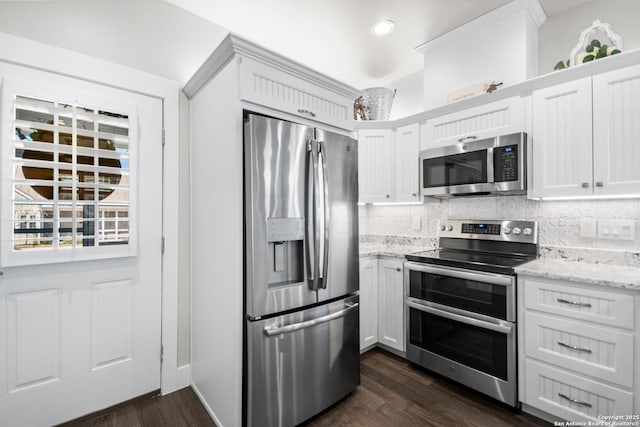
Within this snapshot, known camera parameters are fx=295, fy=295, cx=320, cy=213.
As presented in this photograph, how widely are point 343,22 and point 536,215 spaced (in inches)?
83.0

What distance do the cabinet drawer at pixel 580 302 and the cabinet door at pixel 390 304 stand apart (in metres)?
0.95

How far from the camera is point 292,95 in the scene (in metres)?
1.79

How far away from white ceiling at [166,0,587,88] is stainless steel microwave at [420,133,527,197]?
989 mm

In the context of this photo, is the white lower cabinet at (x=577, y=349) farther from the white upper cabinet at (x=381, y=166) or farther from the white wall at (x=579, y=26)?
the white wall at (x=579, y=26)

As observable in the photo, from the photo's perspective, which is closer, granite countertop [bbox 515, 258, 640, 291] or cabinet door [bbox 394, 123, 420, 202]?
granite countertop [bbox 515, 258, 640, 291]

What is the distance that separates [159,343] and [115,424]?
48cm

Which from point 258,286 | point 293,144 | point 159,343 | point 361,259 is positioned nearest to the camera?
point 258,286

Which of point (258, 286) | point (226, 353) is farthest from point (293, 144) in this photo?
point (226, 353)

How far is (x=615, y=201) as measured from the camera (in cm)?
193

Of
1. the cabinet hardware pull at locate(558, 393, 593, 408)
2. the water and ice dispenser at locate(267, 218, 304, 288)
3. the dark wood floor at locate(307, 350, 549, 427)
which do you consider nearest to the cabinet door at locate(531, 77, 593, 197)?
the cabinet hardware pull at locate(558, 393, 593, 408)

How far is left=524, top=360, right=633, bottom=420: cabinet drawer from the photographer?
1518 mm

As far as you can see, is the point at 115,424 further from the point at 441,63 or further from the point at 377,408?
the point at 441,63

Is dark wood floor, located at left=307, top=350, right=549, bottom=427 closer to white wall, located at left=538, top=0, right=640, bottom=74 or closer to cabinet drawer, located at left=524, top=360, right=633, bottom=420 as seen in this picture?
cabinet drawer, located at left=524, top=360, right=633, bottom=420

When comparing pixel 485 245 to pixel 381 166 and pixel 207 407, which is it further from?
pixel 207 407
